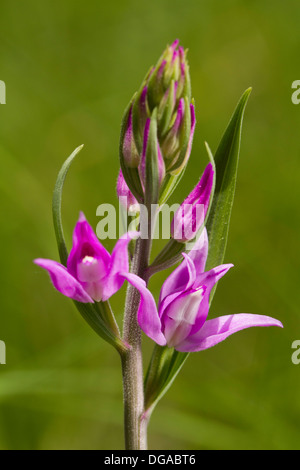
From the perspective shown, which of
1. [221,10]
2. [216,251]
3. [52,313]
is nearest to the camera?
[216,251]

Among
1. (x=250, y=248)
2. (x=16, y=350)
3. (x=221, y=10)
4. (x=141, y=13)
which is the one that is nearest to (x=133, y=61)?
(x=141, y=13)

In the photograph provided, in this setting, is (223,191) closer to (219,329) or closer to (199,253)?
(199,253)

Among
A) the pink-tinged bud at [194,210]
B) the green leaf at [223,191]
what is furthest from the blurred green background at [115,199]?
the pink-tinged bud at [194,210]

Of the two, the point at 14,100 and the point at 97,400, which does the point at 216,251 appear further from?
the point at 14,100

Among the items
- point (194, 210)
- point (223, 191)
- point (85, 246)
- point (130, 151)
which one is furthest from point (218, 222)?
point (85, 246)

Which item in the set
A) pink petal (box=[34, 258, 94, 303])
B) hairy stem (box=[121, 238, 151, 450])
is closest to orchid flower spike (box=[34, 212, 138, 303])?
pink petal (box=[34, 258, 94, 303])
